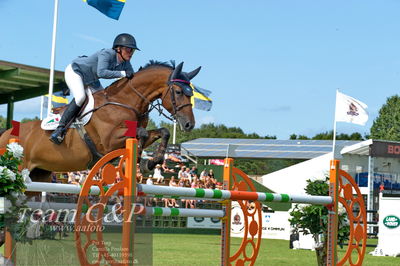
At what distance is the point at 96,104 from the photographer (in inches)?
254

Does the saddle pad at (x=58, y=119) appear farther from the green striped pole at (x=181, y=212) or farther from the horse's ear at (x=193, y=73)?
the green striped pole at (x=181, y=212)

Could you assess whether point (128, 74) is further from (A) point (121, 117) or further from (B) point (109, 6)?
(B) point (109, 6)

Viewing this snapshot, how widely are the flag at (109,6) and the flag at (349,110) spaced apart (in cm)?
888

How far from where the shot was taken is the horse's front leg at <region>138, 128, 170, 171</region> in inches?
235

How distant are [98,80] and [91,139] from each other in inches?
27.9

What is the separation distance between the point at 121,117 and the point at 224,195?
1.70 metres

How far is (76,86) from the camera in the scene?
6461mm

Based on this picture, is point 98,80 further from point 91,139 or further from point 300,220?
point 300,220

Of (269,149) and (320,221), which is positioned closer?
(320,221)

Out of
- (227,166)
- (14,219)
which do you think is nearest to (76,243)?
(14,219)

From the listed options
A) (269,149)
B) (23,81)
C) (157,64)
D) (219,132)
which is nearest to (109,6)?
(23,81)

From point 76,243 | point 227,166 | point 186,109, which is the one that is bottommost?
point 76,243

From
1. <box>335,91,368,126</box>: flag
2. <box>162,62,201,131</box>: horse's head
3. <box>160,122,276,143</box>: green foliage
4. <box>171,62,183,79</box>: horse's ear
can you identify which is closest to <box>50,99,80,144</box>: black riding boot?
<box>162,62,201,131</box>: horse's head

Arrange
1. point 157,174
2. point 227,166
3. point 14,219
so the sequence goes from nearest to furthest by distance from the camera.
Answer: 1. point 14,219
2. point 227,166
3. point 157,174
